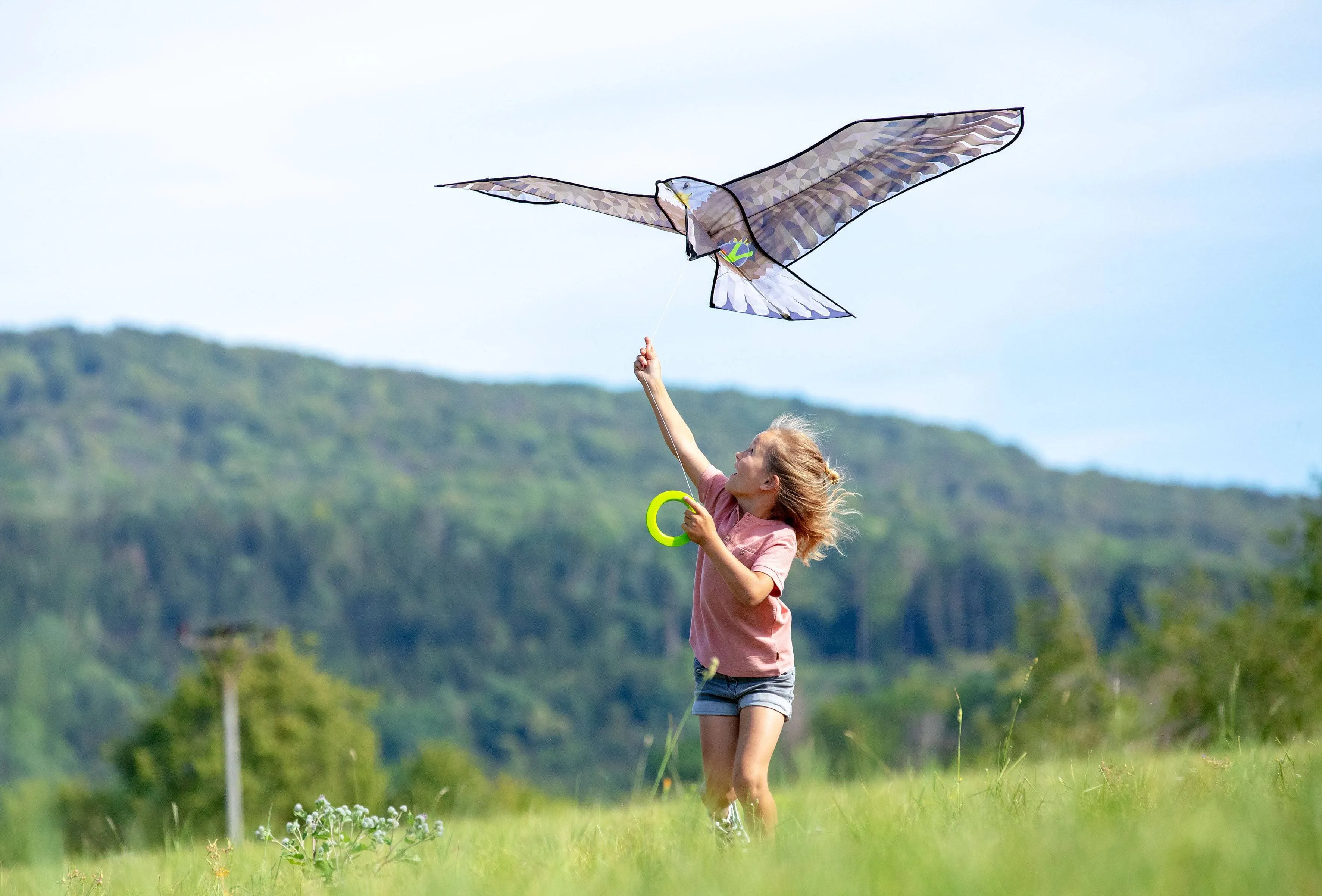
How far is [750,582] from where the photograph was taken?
452cm

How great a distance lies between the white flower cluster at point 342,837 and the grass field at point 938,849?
84mm

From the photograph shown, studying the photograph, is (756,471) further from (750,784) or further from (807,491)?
(750,784)

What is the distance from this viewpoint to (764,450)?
5.02 m

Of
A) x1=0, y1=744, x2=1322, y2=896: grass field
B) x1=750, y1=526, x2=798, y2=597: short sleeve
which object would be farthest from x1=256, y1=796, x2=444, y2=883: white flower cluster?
x1=750, y1=526, x2=798, y2=597: short sleeve

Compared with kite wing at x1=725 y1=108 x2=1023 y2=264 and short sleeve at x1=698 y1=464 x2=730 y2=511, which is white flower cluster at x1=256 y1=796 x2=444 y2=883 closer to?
short sleeve at x1=698 y1=464 x2=730 y2=511

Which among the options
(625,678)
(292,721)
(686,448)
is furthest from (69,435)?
(686,448)

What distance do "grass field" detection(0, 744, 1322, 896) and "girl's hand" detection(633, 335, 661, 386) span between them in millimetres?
1629

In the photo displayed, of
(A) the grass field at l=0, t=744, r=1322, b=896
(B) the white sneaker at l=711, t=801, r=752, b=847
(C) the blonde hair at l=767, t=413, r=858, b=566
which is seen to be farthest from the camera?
(C) the blonde hair at l=767, t=413, r=858, b=566

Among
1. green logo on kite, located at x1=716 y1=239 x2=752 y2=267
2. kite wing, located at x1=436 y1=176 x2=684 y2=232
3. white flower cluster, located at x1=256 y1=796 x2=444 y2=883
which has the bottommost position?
white flower cluster, located at x1=256 y1=796 x2=444 y2=883

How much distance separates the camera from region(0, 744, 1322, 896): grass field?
8.67ft

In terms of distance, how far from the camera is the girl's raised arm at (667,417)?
525cm

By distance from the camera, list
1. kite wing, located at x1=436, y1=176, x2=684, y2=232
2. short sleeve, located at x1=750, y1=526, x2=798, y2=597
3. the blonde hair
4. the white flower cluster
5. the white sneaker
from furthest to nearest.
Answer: kite wing, located at x1=436, y1=176, x2=684, y2=232, the blonde hair, short sleeve, located at x1=750, y1=526, x2=798, y2=597, the white flower cluster, the white sneaker

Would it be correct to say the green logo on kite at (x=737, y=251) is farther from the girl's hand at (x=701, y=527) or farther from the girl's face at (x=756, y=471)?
the girl's hand at (x=701, y=527)

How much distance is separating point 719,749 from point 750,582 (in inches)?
26.6
